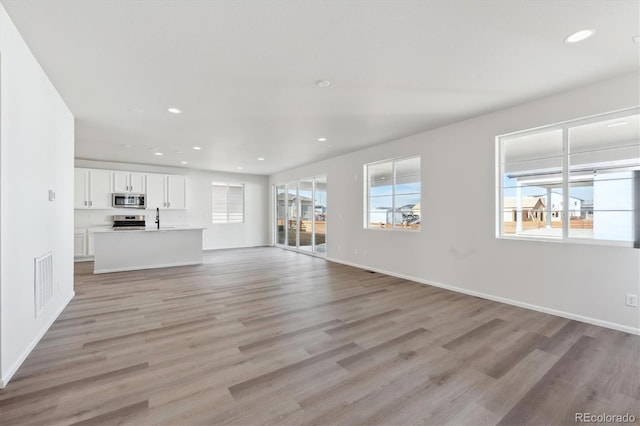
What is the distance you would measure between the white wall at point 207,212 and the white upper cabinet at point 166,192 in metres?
0.30

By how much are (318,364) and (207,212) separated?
785cm

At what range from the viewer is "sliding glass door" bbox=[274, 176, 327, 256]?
8148 millimetres

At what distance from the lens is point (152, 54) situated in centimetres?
252

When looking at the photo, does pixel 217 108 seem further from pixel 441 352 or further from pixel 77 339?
pixel 441 352

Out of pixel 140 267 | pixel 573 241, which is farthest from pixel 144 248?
pixel 573 241

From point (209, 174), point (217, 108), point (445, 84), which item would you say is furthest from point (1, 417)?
point (209, 174)

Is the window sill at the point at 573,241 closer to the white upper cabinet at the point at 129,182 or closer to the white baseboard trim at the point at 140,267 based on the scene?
the white baseboard trim at the point at 140,267

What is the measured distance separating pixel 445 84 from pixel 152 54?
2954 mm

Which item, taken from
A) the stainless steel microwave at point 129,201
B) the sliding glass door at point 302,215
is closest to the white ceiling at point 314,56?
the stainless steel microwave at point 129,201

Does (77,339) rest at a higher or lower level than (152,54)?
lower

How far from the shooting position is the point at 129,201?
7.59 meters

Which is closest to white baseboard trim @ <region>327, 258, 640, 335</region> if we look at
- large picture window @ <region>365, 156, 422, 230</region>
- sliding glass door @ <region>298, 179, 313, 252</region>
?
large picture window @ <region>365, 156, 422, 230</region>

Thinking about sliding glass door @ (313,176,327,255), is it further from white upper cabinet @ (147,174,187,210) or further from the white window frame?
white upper cabinet @ (147,174,187,210)

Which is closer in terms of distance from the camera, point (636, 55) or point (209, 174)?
point (636, 55)
